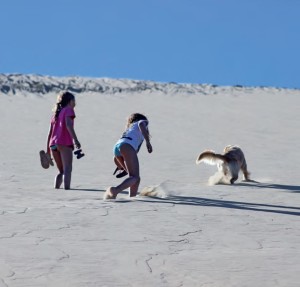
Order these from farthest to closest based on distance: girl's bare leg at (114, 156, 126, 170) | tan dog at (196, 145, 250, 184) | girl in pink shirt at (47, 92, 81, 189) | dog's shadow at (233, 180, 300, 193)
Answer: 1. tan dog at (196, 145, 250, 184)
2. dog's shadow at (233, 180, 300, 193)
3. girl in pink shirt at (47, 92, 81, 189)
4. girl's bare leg at (114, 156, 126, 170)

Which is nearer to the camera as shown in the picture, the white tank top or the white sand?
the white sand

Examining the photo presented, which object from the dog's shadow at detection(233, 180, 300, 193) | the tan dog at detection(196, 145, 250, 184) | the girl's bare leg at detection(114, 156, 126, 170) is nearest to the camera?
the girl's bare leg at detection(114, 156, 126, 170)

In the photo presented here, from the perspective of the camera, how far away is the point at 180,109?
93.4 feet

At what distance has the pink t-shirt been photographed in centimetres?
1052

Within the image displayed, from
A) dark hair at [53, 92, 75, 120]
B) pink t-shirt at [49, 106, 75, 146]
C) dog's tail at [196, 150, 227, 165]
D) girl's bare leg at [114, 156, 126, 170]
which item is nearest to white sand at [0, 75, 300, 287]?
dog's tail at [196, 150, 227, 165]

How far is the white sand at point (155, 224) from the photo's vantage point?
5184mm

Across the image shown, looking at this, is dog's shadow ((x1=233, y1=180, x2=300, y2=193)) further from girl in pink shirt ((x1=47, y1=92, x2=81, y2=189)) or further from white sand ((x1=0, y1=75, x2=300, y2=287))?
girl in pink shirt ((x1=47, y1=92, x2=81, y2=189))

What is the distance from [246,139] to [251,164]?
19.7ft

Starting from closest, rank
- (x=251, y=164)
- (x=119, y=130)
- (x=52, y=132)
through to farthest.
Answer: (x=52, y=132) → (x=251, y=164) → (x=119, y=130)

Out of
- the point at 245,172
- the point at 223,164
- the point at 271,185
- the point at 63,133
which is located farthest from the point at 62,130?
the point at 271,185

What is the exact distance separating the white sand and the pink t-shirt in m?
0.67

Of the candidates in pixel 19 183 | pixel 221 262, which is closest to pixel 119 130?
pixel 19 183

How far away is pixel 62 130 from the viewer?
10.6 m

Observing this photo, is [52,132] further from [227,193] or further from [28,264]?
[28,264]
